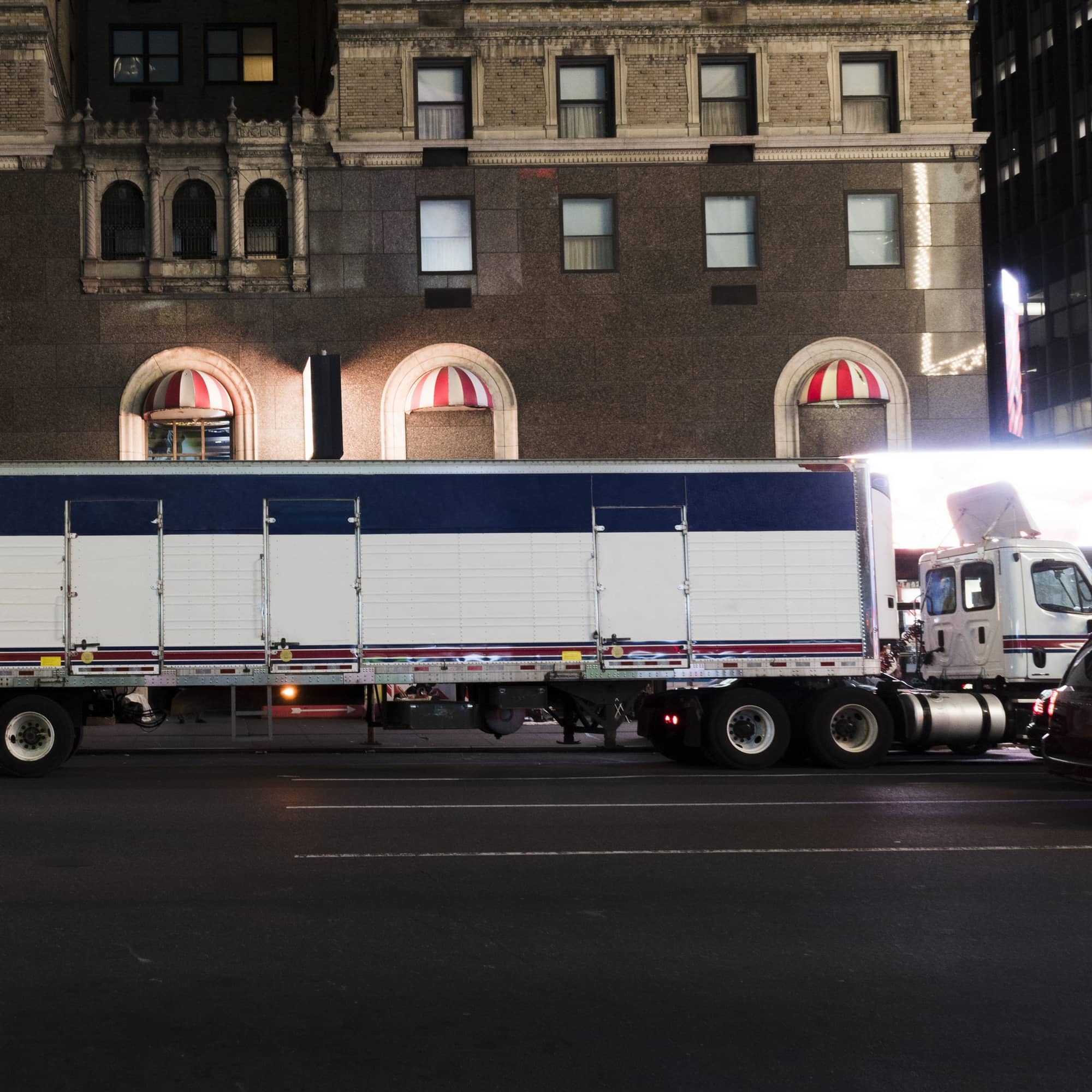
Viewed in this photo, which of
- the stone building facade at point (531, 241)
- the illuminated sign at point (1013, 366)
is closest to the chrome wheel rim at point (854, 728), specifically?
the stone building facade at point (531, 241)

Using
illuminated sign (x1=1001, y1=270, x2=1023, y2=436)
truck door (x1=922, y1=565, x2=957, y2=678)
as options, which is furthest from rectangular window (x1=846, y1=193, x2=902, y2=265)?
truck door (x1=922, y1=565, x2=957, y2=678)

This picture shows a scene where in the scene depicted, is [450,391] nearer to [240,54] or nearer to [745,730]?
[240,54]

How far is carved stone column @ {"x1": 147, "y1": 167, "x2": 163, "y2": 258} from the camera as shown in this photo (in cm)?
2892

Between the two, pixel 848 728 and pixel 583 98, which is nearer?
pixel 848 728

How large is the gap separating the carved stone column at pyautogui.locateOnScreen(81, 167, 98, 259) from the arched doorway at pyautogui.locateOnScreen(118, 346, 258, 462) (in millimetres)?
2642

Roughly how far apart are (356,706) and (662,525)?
427 cm

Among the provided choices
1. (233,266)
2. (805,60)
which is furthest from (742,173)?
(233,266)

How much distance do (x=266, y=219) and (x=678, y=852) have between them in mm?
22596

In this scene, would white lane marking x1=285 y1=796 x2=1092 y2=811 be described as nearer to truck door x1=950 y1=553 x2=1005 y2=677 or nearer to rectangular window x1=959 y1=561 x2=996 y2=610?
truck door x1=950 y1=553 x2=1005 y2=677

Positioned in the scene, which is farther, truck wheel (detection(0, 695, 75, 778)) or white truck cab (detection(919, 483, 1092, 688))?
white truck cab (detection(919, 483, 1092, 688))

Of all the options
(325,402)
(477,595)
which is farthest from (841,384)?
(477,595)

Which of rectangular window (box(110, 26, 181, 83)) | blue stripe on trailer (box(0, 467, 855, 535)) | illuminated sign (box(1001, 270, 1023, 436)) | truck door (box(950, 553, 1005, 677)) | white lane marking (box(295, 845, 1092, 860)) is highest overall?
rectangular window (box(110, 26, 181, 83))

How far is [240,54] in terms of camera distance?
34344 mm

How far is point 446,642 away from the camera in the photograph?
650 inches
